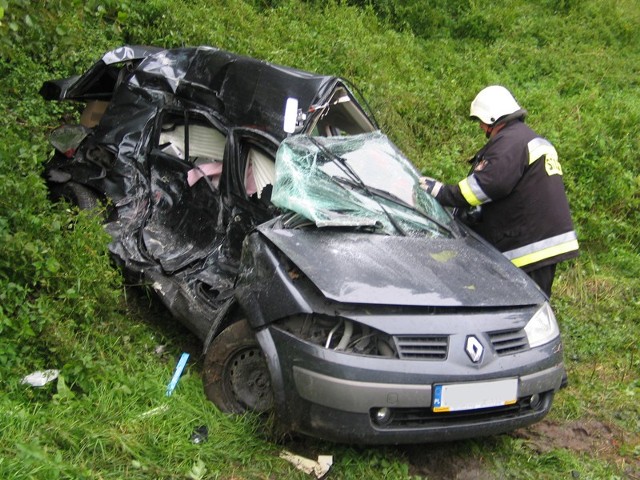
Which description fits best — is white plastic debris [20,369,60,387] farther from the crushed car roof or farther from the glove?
the glove

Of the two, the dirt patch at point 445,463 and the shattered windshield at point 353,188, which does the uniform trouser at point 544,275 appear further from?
the dirt patch at point 445,463

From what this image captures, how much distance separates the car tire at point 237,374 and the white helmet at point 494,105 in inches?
93.1

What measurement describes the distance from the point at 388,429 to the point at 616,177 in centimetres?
524

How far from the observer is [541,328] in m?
3.53

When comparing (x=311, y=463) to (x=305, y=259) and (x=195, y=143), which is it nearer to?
(x=305, y=259)

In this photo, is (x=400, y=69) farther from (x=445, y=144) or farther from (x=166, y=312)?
(x=166, y=312)

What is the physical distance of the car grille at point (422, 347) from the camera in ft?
10.1

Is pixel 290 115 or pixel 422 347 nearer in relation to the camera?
pixel 422 347

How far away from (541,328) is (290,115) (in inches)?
79.0

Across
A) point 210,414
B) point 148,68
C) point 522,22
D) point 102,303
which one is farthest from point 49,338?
point 522,22

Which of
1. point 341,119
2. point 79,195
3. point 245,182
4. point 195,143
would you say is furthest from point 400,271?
point 79,195

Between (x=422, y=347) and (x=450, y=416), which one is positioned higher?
(x=422, y=347)

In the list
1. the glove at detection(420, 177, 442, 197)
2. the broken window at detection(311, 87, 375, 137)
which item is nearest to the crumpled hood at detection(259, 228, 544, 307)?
the glove at detection(420, 177, 442, 197)

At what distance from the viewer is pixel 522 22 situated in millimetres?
10852
